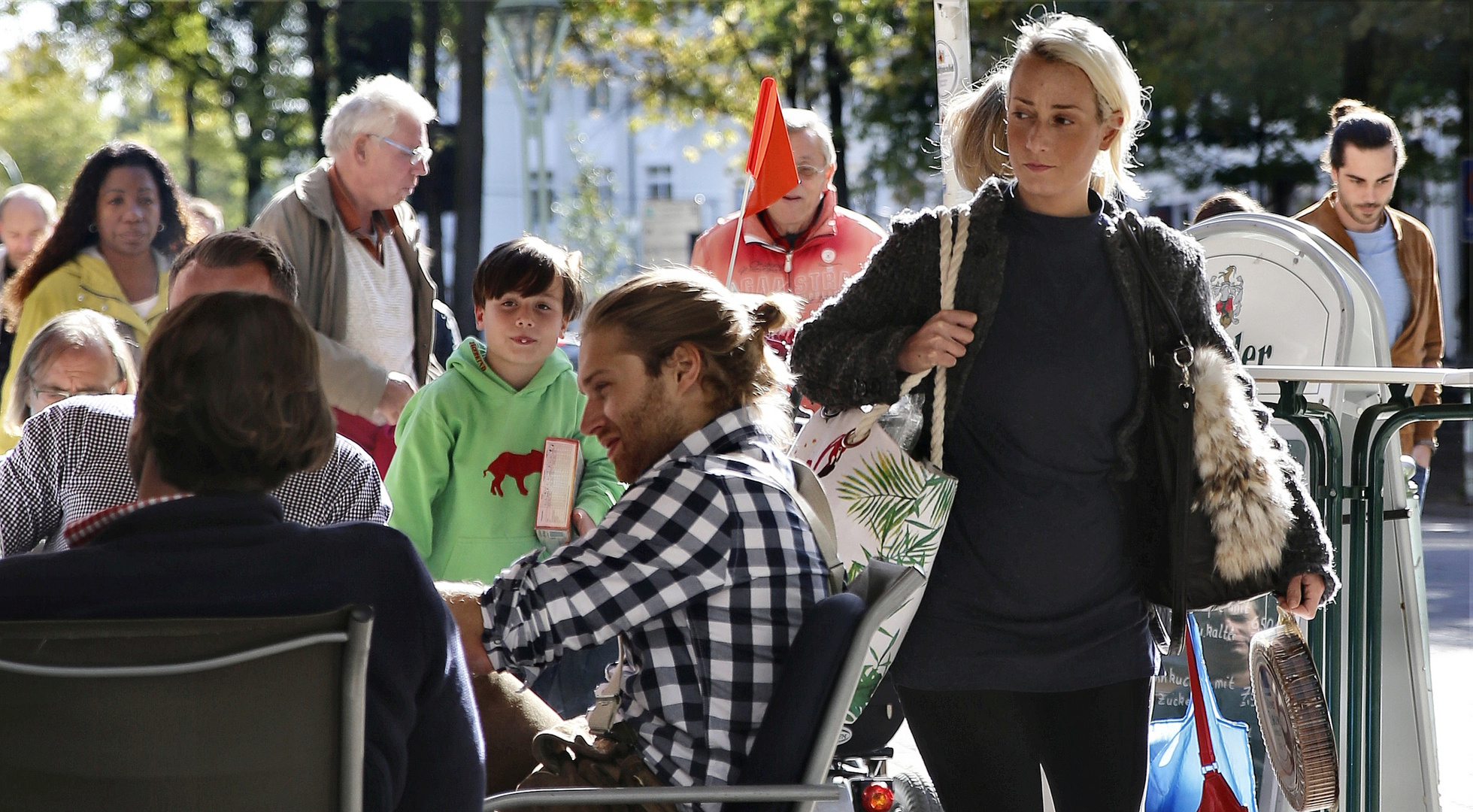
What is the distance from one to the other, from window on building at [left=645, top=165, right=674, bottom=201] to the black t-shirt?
146 ft

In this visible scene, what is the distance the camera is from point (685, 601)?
209cm

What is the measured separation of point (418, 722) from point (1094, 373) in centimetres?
123

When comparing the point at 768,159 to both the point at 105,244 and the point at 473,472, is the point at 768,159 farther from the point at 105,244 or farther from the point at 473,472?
the point at 105,244

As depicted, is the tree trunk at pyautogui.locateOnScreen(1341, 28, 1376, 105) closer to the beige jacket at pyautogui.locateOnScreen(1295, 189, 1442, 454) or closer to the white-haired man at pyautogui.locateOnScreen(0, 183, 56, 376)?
the beige jacket at pyautogui.locateOnScreen(1295, 189, 1442, 454)

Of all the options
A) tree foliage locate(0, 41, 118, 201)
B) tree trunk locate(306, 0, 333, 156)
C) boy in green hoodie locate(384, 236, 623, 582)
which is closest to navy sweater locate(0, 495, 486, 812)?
boy in green hoodie locate(384, 236, 623, 582)

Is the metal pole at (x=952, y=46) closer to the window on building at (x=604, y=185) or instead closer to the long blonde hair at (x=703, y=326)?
the long blonde hair at (x=703, y=326)

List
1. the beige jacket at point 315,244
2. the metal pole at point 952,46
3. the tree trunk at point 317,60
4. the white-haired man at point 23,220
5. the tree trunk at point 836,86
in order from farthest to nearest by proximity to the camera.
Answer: the tree trunk at point 317,60, the tree trunk at point 836,86, the white-haired man at point 23,220, the metal pole at point 952,46, the beige jacket at point 315,244

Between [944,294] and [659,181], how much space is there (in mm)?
46419

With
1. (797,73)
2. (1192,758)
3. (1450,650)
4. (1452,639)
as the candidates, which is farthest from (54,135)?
(1192,758)

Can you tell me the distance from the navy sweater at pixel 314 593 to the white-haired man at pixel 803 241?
10.9 ft

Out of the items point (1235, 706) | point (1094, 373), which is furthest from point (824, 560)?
point (1235, 706)

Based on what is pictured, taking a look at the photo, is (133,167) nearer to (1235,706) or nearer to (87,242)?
(87,242)

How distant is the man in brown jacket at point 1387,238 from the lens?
566 cm

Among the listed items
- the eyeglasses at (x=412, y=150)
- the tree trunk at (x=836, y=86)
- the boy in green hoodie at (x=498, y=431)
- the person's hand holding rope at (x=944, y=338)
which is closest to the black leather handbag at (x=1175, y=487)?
the person's hand holding rope at (x=944, y=338)
